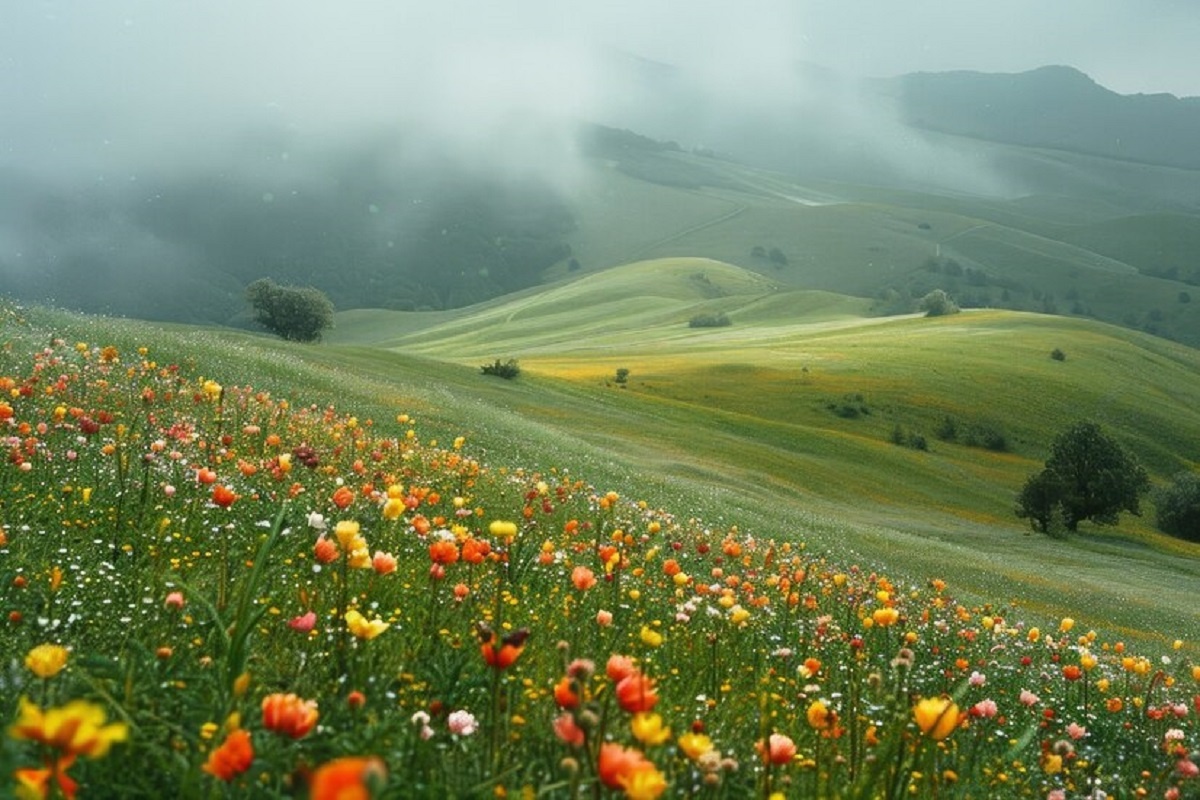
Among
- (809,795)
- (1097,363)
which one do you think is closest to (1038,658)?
(809,795)

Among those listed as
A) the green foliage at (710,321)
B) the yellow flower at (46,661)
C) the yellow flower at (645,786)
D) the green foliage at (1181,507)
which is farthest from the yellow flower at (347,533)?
the green foliage at (710,321)

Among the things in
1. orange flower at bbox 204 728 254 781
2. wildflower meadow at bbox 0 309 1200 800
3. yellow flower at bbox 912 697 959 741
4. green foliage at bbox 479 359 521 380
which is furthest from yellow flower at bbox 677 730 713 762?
green foliage at bbox 479 359 521 380

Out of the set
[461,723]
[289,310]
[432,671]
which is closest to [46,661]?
[461,723]

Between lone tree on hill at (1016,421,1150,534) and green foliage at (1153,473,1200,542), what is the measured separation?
Answer: 8.94 m

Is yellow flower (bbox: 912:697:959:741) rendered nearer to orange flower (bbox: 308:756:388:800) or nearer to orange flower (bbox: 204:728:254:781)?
orange flower (bbox: 204:728:254:781)

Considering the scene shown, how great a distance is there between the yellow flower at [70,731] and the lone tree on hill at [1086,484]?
199ft

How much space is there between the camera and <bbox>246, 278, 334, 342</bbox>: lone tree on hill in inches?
3263

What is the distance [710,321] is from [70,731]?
5586 inches

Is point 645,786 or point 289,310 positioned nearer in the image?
point 645,786

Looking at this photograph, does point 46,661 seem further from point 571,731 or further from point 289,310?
point 289,310

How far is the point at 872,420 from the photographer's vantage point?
3002 inches

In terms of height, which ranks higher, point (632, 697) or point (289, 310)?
point (289, 310)

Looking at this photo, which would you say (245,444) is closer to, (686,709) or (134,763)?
(686,709)

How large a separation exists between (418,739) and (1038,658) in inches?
343
